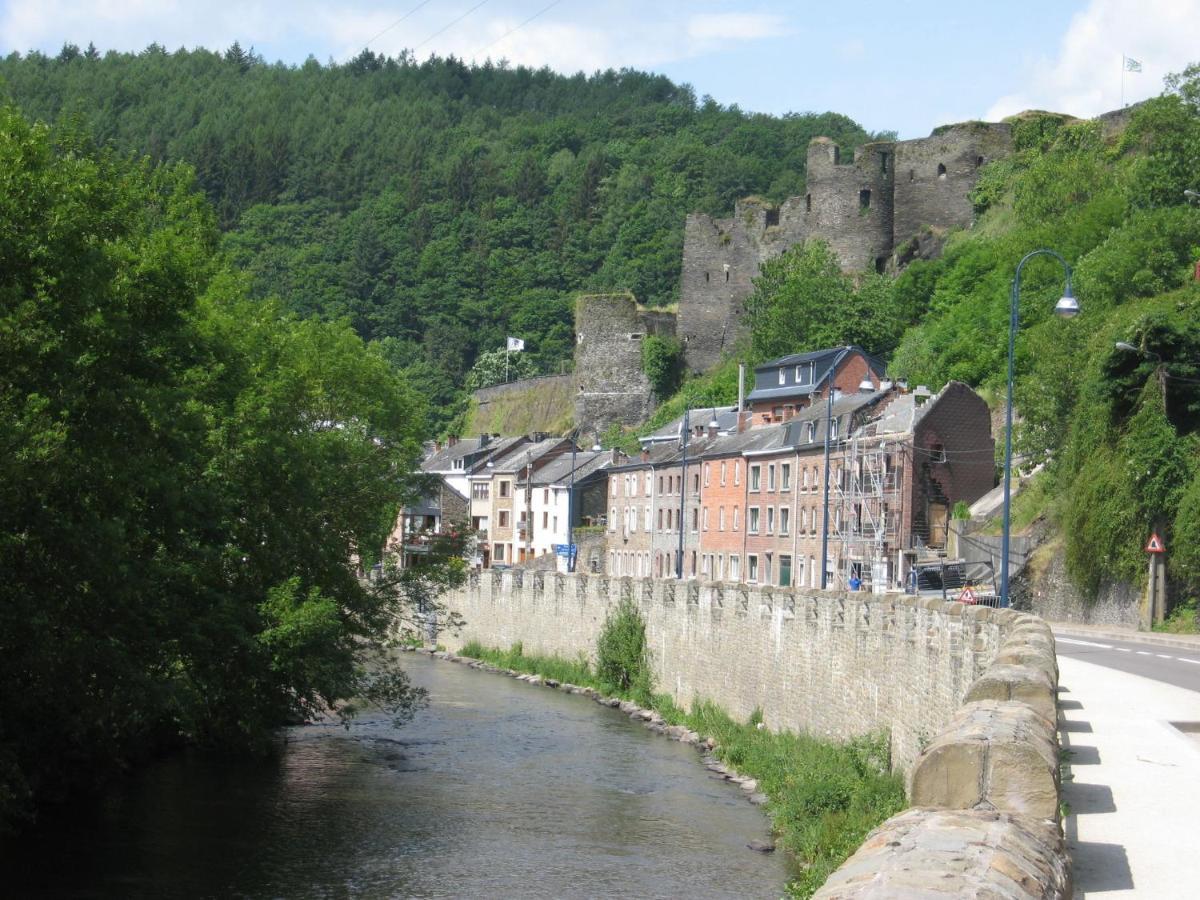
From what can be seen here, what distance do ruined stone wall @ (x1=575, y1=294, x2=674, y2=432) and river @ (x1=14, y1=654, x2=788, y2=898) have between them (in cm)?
6634

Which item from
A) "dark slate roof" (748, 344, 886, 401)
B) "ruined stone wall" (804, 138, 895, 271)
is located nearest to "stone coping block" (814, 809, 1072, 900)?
"dark slate roof" (748, 344, 886, 401)

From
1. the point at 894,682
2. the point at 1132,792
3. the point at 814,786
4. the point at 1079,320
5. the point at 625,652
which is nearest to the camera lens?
the point at 1132,792

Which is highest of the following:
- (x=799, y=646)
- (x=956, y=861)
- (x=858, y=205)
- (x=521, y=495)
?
(x=858, y=205)

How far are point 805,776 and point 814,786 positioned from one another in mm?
1207

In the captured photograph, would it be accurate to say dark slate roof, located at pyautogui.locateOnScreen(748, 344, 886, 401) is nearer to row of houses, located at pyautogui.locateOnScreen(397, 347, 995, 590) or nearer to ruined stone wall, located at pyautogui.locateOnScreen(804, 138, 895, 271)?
row of houses, located at pyautogui.locateOnScreen(397, 347, 995, 590)

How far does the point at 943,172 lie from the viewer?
91250mm

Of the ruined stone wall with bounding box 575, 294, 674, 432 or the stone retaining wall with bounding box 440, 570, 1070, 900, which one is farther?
the ruined stone wall with bounding box 575, 294, 674, 432

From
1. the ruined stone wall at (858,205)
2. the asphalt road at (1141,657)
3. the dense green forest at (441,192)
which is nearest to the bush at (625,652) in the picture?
the asphalt road at (1141,657)

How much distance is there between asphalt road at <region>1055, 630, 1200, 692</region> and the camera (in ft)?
80.7

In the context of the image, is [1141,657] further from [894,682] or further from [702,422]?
[702,422]

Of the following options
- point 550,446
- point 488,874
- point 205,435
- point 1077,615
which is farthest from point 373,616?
point 550,446

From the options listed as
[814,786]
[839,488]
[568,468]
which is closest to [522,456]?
[568,468]

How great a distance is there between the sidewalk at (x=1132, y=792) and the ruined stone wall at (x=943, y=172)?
2880 inches

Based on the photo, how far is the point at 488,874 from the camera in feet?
74.6
